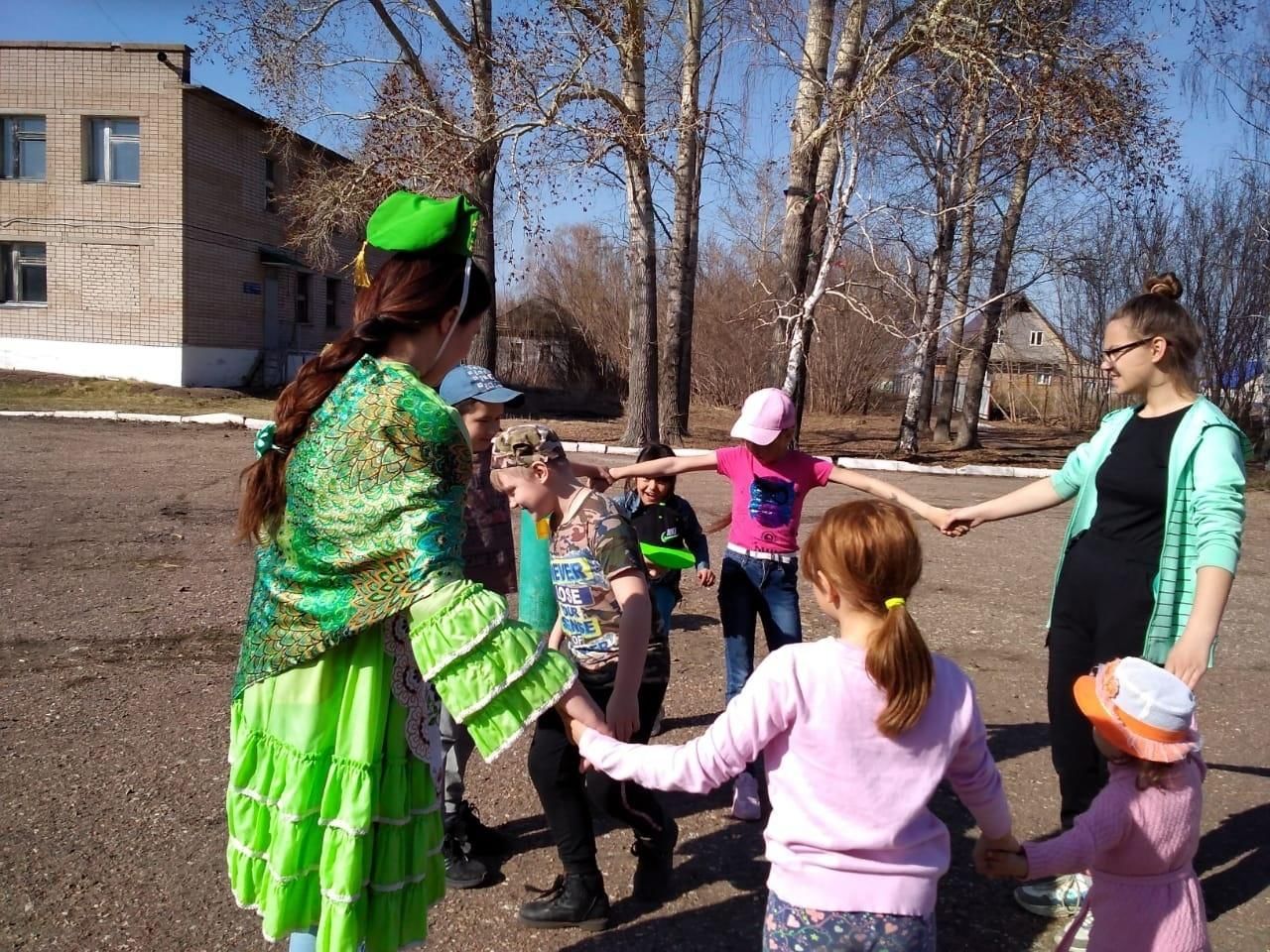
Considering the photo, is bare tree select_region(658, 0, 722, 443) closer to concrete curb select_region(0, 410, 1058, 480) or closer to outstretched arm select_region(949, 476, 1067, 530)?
concrete curb select_region(0, 410, 1058, 480)

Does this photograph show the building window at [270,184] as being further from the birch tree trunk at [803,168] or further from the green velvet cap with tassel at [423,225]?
the green velvet cap with tassel at [423,225]

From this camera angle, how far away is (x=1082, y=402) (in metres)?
29.0

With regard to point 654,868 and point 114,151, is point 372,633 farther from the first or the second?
point 114,151

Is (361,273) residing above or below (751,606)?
above

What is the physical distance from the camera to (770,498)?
413 centimetres

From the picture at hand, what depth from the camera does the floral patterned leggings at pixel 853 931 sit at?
1.90 metres

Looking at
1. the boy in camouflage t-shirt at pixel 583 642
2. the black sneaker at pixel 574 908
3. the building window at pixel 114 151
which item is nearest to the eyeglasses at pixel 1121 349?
the boy in camouflage t-shirt at pixel 583 642

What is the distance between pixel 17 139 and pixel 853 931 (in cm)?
2985

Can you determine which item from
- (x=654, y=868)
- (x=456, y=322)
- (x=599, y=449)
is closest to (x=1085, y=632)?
(x=654, y=868)

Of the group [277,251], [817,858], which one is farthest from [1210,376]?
[277,251]

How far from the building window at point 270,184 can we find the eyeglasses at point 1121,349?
93.4 feet

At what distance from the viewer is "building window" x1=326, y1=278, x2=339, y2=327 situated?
3262 cm

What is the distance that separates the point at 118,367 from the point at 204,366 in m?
2.01

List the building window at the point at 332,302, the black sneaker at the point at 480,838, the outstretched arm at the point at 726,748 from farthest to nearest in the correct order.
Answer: the building window at the point at 332,302, the black sneaker at the point at 480,838, the outstretched arm at the point at 726,748
